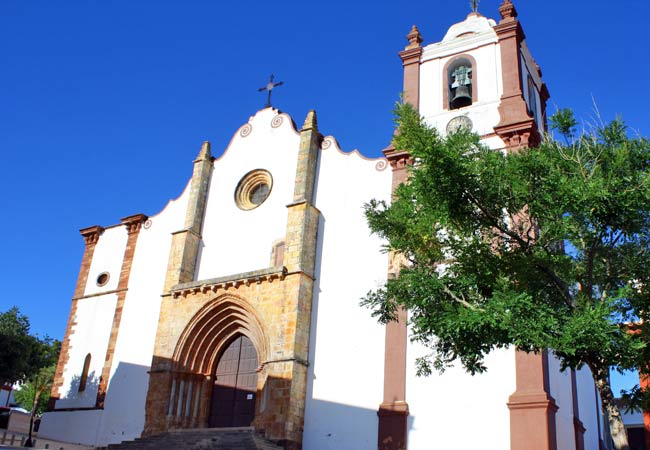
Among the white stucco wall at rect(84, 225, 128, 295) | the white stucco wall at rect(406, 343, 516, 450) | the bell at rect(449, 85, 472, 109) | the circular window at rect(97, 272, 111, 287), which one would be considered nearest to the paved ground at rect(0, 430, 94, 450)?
the white stucco wall at rect(84, 225, 128, 295)

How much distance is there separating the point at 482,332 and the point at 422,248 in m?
2.03

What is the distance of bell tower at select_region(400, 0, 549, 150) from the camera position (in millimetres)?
18953

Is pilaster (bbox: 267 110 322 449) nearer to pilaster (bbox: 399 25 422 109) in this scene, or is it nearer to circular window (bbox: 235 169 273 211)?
circular window (bbox: 235 169 273 211)

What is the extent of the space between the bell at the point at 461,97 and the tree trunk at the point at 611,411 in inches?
477

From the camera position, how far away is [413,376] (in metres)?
16.7

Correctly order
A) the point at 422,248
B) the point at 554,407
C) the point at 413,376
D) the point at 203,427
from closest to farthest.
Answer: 1. the point at 422,248
2. the point at 554,407
3. the point at 413,376
4. the point at 203,427

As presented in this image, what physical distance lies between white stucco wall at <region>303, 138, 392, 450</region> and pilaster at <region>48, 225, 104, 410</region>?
31.5ft

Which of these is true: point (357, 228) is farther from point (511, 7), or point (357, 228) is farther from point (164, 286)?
point (511, 7)

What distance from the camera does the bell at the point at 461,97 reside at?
67.7ft

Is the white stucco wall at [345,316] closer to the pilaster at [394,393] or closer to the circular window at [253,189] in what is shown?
the pilaster at [394,393]

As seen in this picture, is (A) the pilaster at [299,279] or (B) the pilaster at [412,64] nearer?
(A) the pilaster at [299,279]

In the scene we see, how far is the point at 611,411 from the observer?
9.89m

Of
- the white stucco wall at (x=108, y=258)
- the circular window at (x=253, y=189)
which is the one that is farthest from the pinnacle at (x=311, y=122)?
the white stucco wall at (x=108, y=258)

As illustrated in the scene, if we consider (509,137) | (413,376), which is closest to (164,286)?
(413,376)
